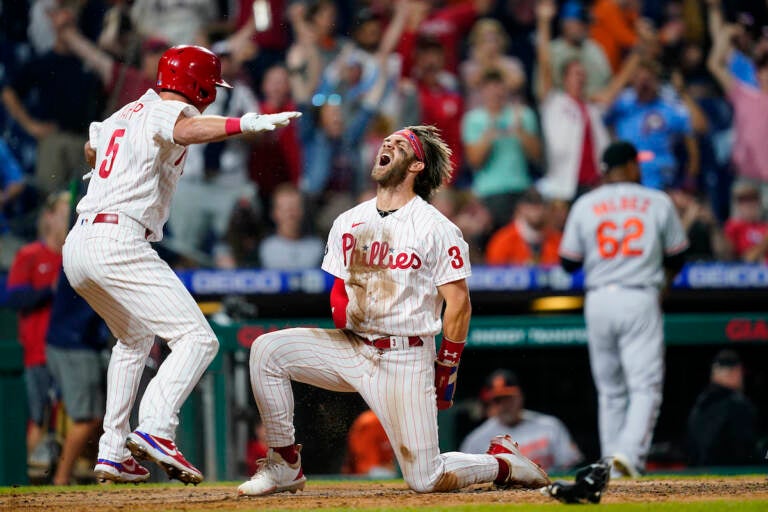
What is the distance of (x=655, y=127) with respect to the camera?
Result: 34.4 feet

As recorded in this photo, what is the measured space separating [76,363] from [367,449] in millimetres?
2044

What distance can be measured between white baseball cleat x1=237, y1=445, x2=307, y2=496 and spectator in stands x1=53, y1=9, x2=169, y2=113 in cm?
458

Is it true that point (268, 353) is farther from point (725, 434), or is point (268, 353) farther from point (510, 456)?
point (725, 434)

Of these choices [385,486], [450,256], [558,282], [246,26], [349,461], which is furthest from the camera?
[246,26]

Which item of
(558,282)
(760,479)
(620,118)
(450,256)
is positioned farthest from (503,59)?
(450,256)


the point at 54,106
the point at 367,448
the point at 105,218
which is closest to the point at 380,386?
the point at 105,218

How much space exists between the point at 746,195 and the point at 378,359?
20.7 feet

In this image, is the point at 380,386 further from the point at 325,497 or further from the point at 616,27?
the point at 616,27

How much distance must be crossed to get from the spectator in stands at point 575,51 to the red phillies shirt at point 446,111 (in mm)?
813

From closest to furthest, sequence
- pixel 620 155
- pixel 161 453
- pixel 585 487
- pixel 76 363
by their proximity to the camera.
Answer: pixel 585 487 < pixel 161 453 < pixel 620 155 < pixel 76 363

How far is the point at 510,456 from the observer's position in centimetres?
520

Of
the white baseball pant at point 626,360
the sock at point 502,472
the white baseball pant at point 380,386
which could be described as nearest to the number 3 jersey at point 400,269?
the white baseball pant at point 380,386

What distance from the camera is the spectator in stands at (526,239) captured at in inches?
386

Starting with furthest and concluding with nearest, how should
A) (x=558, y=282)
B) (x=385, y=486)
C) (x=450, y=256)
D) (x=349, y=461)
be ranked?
(x=558, y=282), (x=349, y=461), (x=385, y=486), (x=450, y=256)
